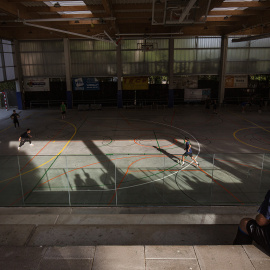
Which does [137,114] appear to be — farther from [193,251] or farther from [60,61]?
[193,251]

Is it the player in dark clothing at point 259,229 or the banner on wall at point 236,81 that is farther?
the banner on wall at point 236,81

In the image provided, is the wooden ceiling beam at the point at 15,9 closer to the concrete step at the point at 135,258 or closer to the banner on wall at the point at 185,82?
the concrete step at the point at 135,258

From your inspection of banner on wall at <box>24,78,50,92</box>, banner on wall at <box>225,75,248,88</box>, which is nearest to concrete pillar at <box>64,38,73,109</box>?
banner on wall at <box>24,78,50,92</box>

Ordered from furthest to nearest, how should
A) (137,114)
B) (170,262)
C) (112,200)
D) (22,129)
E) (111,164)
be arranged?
(137,114), (22,129), (111,164), (112,200), (170,262)

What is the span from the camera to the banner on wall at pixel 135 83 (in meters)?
36.8

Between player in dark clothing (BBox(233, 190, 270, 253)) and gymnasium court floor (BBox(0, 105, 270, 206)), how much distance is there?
6.05 m

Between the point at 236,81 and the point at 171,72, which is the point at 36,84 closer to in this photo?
the point at 171,72

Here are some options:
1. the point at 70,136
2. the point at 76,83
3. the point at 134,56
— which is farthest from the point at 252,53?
the point at 70,136

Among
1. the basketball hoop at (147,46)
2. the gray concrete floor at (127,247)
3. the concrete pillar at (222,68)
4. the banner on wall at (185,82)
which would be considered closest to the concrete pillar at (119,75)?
the basketball hoop at (147,46)

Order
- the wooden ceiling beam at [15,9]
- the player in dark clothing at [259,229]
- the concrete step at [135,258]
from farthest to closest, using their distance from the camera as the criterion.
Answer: the wooden ceiling beam at [15,9] → the player in dark clothing at [259,229] → the concrete step at [135,258]

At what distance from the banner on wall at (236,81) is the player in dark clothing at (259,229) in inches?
1407

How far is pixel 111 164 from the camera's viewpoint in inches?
591

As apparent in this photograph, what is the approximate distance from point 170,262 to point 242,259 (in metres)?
1.18

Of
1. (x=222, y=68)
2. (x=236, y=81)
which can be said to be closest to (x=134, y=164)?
(x=222, y=68)
